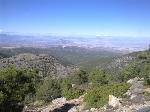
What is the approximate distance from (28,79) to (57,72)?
522ft

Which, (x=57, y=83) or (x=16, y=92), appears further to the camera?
(x=57, y=83)

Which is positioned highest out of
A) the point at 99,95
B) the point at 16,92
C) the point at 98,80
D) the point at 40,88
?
the point at 16,92

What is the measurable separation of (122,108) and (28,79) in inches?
538

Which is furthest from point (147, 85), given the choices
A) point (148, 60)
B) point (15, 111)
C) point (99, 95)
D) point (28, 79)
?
point (15, 111)

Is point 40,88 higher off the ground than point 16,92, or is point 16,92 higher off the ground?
point 16,92

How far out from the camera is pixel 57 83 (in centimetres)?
7688

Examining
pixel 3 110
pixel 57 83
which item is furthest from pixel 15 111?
pixel 57 83

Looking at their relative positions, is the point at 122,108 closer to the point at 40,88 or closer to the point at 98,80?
the point at 98,80

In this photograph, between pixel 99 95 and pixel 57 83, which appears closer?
pixel 99 95

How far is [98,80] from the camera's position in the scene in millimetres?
67000

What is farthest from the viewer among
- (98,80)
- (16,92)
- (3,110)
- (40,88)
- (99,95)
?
(40,88)

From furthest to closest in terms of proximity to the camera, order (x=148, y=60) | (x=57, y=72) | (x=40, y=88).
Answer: (x=57, y=72) < (x=40, y=88) < (x=148, y=60)

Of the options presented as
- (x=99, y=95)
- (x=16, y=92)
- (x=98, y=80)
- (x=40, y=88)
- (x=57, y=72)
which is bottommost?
(x=57, y=72)

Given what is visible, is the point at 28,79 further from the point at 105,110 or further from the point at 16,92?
the point at 105,110
